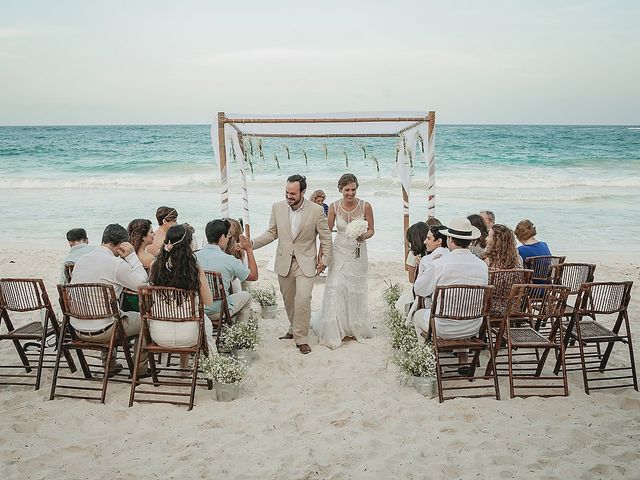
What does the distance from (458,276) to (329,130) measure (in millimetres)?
4639

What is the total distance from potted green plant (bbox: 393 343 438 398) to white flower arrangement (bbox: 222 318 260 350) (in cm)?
153

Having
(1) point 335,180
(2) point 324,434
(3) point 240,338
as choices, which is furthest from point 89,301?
(1) point 335,180

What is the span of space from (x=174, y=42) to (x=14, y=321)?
25.6 metres

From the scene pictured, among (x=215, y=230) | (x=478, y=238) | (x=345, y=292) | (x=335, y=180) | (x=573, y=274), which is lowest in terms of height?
(x=335, y=180)

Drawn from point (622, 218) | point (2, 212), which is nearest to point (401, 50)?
point (622, 218)

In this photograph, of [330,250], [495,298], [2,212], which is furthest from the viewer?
[2,212]

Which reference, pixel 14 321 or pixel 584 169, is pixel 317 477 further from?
pixel 584 169

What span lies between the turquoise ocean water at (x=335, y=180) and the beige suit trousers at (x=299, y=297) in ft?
→ 11.3

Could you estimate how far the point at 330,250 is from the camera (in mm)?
5848

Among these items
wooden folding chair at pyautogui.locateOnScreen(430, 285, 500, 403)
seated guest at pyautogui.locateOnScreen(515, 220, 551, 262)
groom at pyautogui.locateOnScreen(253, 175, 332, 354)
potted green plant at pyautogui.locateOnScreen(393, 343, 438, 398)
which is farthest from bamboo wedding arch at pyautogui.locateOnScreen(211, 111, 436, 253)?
potted green plant at pyautogui.locateOnScreen(393, 343, 438, 398)

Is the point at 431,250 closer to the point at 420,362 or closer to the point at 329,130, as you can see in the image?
the point at 420,362

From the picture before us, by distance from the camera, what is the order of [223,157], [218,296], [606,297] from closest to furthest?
[606,297], [218,296], [223,157]

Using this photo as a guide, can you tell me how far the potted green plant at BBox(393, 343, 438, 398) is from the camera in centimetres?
449

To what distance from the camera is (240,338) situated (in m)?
5.22
